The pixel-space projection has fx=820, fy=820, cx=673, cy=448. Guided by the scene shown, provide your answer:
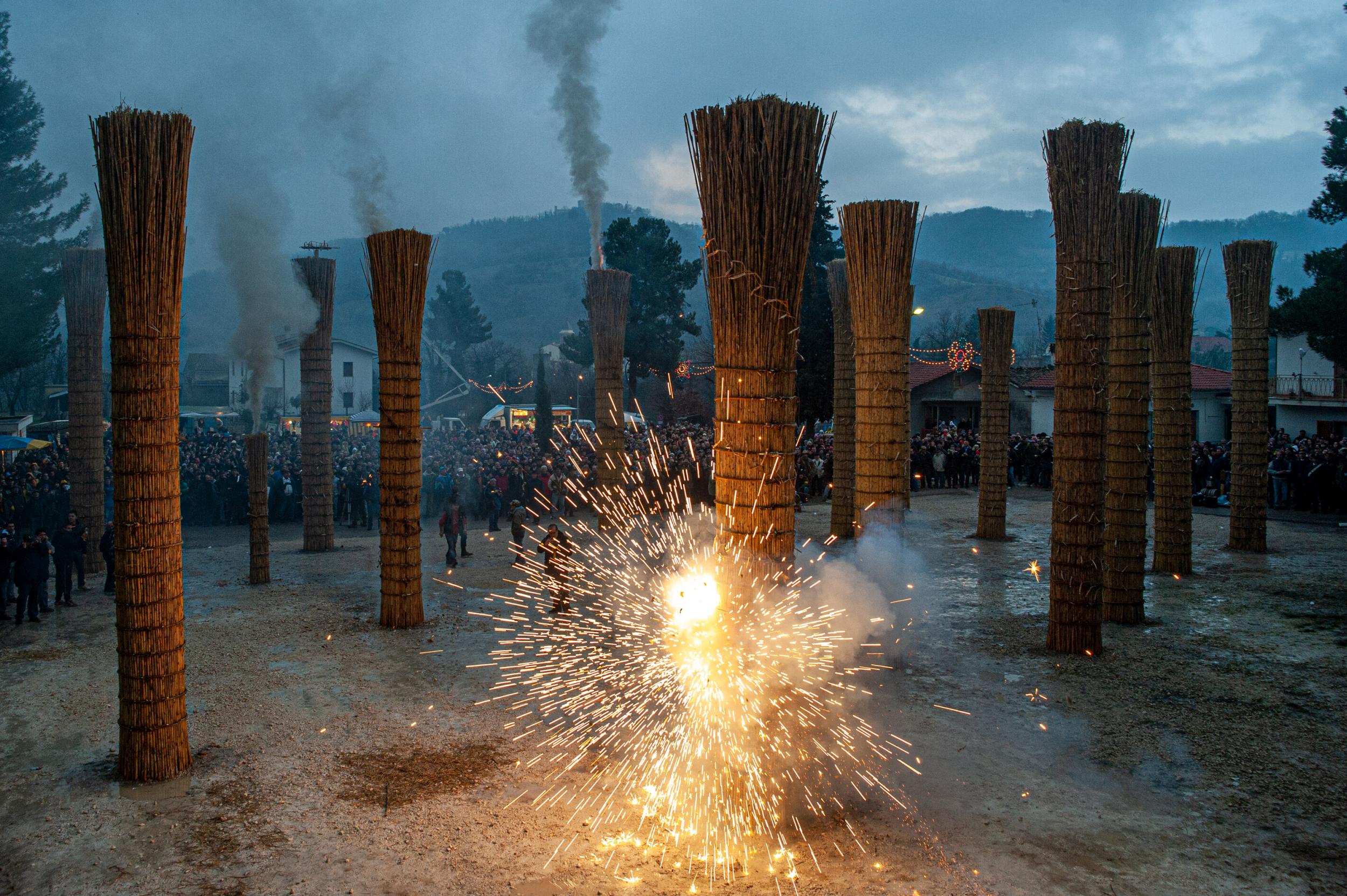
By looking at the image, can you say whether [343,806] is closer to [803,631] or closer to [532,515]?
[803,631]

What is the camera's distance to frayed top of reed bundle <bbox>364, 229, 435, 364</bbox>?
9.94 m

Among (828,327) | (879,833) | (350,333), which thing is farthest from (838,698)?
(350,333)

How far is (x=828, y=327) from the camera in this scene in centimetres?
2884

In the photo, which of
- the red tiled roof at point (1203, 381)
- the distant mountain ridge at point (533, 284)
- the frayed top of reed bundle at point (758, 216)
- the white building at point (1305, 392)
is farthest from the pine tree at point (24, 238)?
the distant mountain ridge at point (533, 284)

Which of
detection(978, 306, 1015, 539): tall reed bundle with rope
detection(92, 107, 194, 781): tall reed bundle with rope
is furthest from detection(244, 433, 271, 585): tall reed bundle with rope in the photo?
detection(978, 306, 1015, 539): tall reed bundle with rope

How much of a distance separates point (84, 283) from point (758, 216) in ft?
43.5

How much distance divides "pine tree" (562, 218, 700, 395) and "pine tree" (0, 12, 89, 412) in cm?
2018

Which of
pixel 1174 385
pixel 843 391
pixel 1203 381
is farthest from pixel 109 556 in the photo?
pixel 1203 381

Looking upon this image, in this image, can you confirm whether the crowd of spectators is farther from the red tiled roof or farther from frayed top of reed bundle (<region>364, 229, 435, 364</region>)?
frayed top of reed bundle (<region>364, 229, 435, 364</region>)

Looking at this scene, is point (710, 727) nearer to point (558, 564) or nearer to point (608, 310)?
point (558, 564)

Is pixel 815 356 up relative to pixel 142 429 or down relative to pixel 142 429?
up

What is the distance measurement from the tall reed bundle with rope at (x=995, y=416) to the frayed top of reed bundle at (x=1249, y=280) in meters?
3.59

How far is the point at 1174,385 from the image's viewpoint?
12.2m

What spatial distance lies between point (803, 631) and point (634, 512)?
12730 mm
